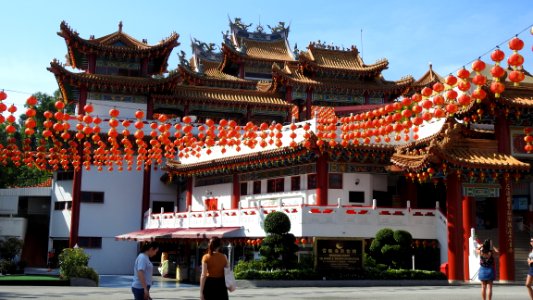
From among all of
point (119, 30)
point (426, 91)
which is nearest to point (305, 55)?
point (119, 30)

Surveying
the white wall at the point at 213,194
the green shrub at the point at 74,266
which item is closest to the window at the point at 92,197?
the white wall at the point at 213,194

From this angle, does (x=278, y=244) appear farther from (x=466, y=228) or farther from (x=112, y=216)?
(x=112, y=216)

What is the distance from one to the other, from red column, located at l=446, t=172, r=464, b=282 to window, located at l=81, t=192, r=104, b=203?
21.8 meters

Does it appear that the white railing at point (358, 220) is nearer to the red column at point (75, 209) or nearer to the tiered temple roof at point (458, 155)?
the tiered temple roof at point (458, 155)

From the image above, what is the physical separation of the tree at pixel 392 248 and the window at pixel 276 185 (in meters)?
7.36

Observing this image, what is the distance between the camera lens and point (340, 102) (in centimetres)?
4425

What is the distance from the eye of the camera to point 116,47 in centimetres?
4159

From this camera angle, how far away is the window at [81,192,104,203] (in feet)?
126

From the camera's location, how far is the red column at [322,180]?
97.6 ft

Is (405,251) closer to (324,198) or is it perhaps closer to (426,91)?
(324,198)

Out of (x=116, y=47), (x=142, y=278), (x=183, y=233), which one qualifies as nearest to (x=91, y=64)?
(x=116, y=47)

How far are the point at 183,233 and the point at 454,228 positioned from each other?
13196mm

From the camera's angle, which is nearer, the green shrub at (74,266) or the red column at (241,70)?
the green shrub at (74,266)

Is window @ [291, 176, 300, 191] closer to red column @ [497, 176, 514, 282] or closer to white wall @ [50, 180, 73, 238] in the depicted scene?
red column @ [497, 176, 514, 282]
